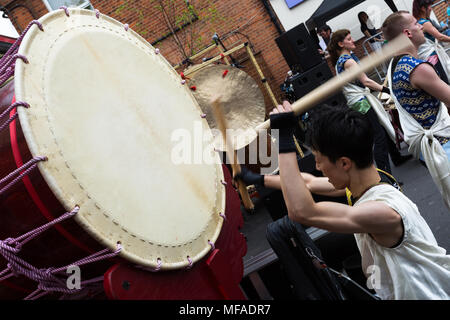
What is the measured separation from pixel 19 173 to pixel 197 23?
785cm

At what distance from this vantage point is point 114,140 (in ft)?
5.27

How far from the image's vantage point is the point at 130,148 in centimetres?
167

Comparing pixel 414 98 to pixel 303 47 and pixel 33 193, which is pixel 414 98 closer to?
pixel 33 193

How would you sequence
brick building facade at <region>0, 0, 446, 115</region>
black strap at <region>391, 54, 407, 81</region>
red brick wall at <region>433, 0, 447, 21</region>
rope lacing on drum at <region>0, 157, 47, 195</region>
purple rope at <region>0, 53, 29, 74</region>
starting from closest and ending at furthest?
rope lacing on drum at <region>0, 157, 47, 195</region> → purple rope at <region>0, 53, 29, 74</region> → black strap at <region>391, 54, 407, 81</region> → brick building facade at <region>0, 0, 446, 115</region> → red brick wall at <region>433, 0, 447, 21</region>

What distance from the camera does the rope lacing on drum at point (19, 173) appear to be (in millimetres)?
1271

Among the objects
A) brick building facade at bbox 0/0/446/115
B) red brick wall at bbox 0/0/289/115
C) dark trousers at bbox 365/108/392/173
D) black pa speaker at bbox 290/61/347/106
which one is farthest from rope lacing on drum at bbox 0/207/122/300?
red brick wall at bbox 0/0/289/115

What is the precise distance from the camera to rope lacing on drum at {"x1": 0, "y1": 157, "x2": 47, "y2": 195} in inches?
50.0

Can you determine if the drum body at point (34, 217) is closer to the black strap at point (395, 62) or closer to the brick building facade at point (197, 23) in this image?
the black strap at point (395, 62)

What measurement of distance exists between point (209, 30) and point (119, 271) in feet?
25.9

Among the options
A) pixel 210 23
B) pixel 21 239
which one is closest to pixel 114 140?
pixel 21 239

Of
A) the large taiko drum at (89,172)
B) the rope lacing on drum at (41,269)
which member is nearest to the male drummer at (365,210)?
the large taiko drum at (89,172)

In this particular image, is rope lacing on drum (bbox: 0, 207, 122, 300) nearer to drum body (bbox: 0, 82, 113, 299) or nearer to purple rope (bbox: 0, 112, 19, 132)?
drum body (bbox: 0, 82, 113, 299)
